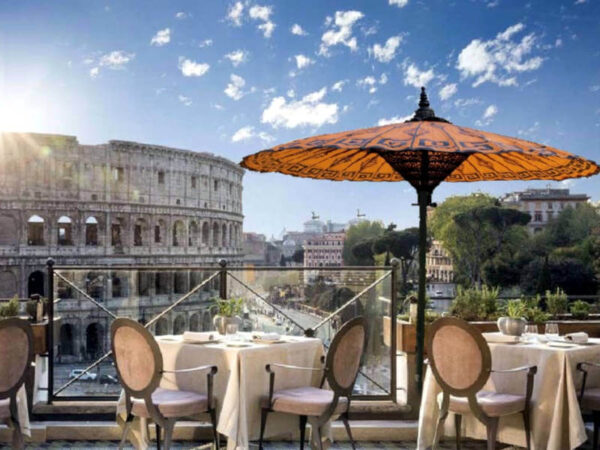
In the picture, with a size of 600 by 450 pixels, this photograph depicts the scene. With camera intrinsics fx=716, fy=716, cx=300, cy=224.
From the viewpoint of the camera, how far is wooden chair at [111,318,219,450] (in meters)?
3.43

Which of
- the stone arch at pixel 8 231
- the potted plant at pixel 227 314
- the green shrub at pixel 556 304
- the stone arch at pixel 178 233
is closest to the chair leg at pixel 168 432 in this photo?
the potted plant at pixel 227 314

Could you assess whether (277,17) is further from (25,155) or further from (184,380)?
(184,380)

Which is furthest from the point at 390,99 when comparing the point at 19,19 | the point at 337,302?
the point at 337,302

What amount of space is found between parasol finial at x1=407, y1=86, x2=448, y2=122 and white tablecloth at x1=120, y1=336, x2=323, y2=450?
1426 millimetres

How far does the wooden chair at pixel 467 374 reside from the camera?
3.51 meters

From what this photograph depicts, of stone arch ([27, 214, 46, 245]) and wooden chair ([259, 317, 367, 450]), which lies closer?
wooden chair ([259, 317, 367, 450])

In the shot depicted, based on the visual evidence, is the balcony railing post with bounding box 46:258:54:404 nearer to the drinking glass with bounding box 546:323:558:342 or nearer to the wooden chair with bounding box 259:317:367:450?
the wooden chair with bounding box 259:317:367:450

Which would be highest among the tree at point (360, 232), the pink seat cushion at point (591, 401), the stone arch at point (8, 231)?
the tree at point (360, 232)

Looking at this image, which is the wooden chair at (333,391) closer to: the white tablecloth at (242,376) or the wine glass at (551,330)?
the white tablecloth at (242,376)

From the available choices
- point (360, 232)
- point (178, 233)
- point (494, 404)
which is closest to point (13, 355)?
point (494, 404)

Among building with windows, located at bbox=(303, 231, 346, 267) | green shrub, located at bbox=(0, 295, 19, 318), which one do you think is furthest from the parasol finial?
building with windows, located at bbox=(303, 231, 346, 267)

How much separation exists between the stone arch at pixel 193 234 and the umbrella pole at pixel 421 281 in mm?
47189

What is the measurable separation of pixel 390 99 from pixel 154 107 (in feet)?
87.5

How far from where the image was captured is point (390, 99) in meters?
77.4
